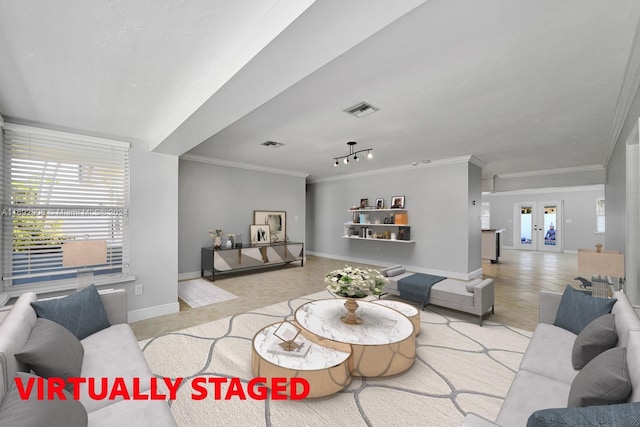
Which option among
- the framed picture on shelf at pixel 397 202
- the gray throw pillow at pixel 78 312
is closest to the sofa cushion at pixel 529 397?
the gray throw pillow at pixel 78 312

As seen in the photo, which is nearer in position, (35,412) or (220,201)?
(35,412)

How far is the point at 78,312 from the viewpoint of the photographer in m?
2.05

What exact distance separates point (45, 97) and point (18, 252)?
161 cm

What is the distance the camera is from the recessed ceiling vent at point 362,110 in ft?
9.74

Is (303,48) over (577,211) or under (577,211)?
over

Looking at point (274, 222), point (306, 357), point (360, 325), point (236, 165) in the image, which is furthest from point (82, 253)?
point (274, 222)

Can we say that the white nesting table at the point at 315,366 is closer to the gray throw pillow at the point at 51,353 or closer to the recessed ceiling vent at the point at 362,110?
the gray throw pillow at the point at 51,353

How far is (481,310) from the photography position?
3.25 m

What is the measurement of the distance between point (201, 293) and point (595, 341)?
4.63 m

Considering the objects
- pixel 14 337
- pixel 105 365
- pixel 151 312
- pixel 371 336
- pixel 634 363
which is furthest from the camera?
pixel 151 312

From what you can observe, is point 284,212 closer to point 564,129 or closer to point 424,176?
point 424,176

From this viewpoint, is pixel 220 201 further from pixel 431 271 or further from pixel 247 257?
pixel 431 271

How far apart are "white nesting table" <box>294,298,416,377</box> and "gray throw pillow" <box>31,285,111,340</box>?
5.19ft

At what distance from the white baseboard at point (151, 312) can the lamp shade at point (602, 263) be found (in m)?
4.53
